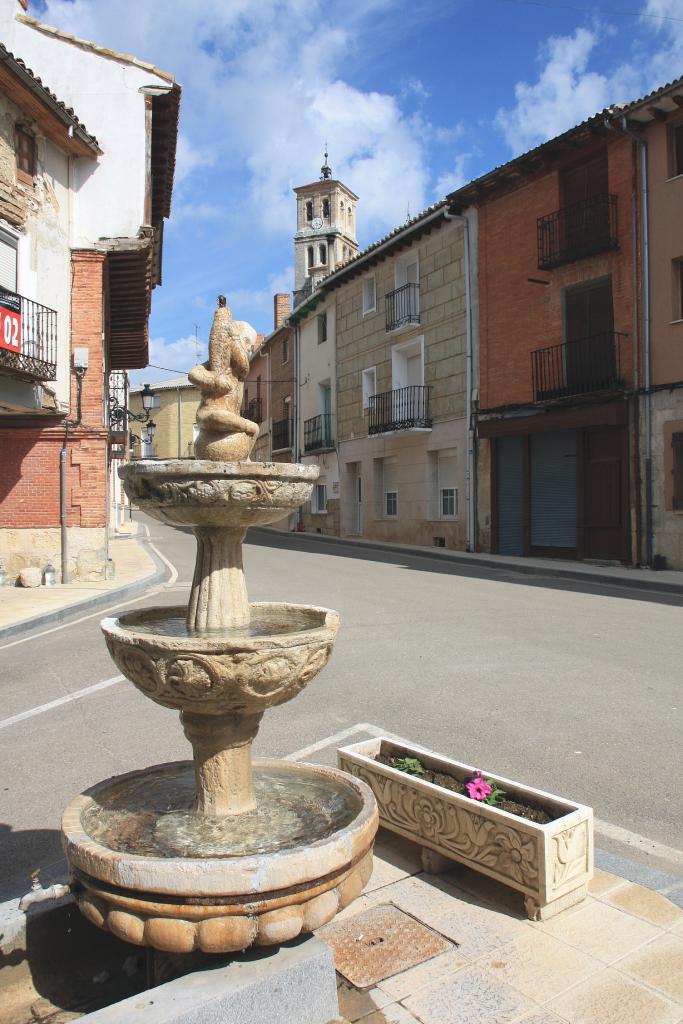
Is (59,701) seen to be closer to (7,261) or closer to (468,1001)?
(468,1001)

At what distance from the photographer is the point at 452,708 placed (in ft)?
20.0

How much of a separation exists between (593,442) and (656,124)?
22.9 feet

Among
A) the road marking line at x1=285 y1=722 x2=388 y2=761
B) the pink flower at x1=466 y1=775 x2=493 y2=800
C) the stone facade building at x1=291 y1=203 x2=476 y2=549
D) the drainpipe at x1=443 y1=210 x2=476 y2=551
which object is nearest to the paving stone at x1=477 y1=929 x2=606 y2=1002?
the pink flower at x1=466 y1=775 x2=493 y2=800

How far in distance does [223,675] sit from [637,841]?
94.3 inches

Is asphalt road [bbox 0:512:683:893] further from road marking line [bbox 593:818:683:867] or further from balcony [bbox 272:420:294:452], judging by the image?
balcony [bbox 272:420:294:452]

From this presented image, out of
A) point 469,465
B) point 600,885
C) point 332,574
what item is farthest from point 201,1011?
point 469,465

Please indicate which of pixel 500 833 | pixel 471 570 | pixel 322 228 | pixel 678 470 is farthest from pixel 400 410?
pixel 322 228

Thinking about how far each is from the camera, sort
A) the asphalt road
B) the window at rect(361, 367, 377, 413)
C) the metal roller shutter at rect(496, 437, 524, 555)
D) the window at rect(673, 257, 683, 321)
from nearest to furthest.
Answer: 1. the asphalt road
2. the window at rect(673, 257, 683, 321)
3. the metal roller shutter at rect(496, 437, 524, 555)
4. the window at rect(361, 367, 377, 413)

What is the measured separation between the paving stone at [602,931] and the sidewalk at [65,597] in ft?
27.8

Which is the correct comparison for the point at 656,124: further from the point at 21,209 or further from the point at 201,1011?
the point at 201,1011

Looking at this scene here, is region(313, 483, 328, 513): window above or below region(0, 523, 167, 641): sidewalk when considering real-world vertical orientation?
above

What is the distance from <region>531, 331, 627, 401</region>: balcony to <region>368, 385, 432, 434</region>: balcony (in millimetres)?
4818

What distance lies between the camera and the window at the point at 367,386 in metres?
28.2

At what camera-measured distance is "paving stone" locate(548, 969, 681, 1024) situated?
2465mm
